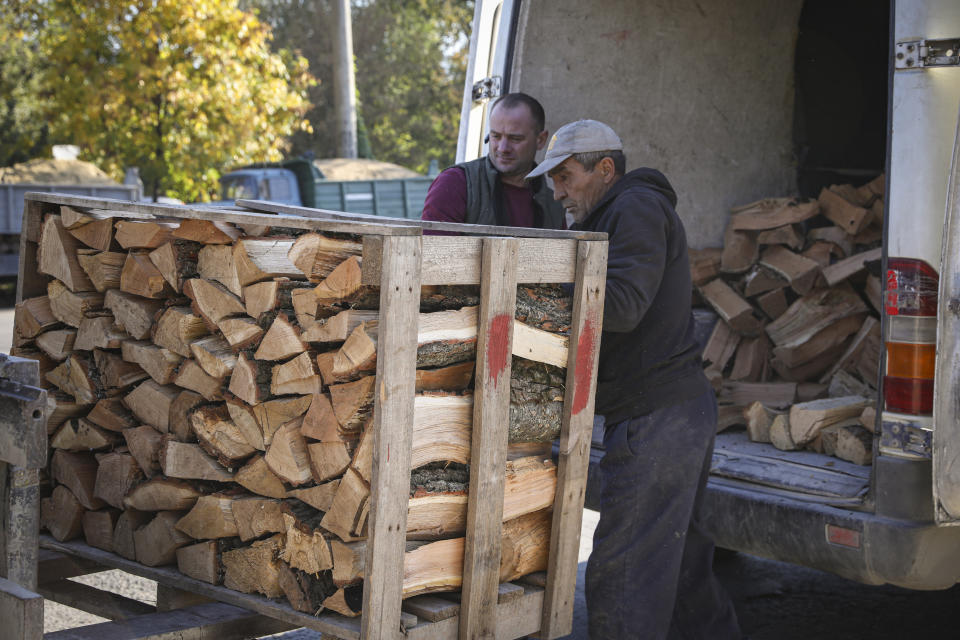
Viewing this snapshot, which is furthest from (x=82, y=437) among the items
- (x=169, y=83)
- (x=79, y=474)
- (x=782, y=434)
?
(x=169, y=83)

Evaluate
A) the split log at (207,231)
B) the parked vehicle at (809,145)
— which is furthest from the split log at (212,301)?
the parked vehicle at (809,145)

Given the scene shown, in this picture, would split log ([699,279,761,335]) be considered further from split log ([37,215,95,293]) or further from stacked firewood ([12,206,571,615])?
split log ([37,215,95,293])

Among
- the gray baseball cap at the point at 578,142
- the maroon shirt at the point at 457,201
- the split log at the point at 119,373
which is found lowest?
the split log at the point at 119,373

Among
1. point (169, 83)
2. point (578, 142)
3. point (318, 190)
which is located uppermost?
point (169, 83)

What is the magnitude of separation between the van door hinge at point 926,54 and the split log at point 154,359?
2355 mm

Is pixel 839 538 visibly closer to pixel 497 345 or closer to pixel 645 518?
pixel 645 518

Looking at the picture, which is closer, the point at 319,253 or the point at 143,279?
the point at 319,253

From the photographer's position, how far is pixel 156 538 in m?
2.87

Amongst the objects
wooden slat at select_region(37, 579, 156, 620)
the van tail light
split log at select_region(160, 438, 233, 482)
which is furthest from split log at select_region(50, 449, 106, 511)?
the van tail light

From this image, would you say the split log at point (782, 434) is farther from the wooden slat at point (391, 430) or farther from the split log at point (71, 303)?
the split log at point (71, 303)

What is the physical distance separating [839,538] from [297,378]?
5.88 feet

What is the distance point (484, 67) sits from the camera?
4.48 metres

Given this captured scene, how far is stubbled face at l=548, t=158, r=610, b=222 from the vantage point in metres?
3.36

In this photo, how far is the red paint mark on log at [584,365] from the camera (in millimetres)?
2834
